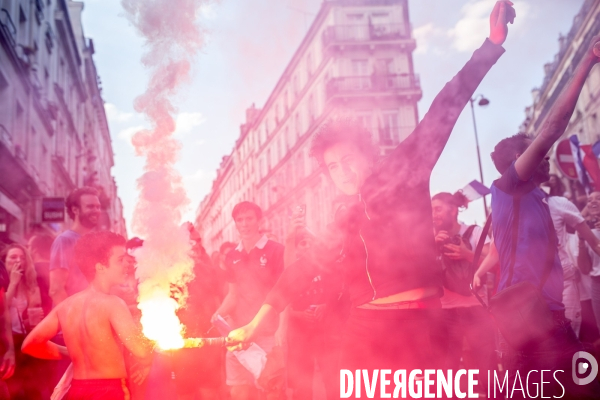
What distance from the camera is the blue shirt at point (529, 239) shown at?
7.09 ft

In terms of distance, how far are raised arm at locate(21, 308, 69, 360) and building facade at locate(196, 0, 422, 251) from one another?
3560 millimetres

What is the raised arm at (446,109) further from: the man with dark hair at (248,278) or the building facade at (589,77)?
the building facade at (589,77)

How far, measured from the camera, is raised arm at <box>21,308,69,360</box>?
106 inches

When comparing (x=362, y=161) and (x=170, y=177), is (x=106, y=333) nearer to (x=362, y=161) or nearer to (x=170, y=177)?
(x=170, y=177)

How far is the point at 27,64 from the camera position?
1308 centimetres

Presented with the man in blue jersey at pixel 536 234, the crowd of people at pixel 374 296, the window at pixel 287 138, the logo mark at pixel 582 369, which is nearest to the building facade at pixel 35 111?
the crowd of people at pixel 374 296

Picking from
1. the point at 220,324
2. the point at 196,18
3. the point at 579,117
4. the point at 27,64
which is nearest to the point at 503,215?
the point at 220,324

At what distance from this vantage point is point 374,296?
1852 millimetres

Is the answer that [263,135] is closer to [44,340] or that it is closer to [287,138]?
[287,138]

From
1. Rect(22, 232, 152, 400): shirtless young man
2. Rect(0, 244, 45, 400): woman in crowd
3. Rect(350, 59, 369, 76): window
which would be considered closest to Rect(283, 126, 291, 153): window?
Rect(350, 59, 369, 76): window

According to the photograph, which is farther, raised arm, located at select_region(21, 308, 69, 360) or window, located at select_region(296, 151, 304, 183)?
window, located at select_region(296, 151, 304, 183)

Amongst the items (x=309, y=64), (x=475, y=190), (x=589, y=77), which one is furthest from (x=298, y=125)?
(x=589, y=77)

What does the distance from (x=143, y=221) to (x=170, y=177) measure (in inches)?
Result: 16.3

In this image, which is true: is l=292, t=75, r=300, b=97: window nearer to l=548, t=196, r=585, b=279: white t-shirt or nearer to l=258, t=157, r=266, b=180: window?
l=258, t=157, r=266, b=180: window
